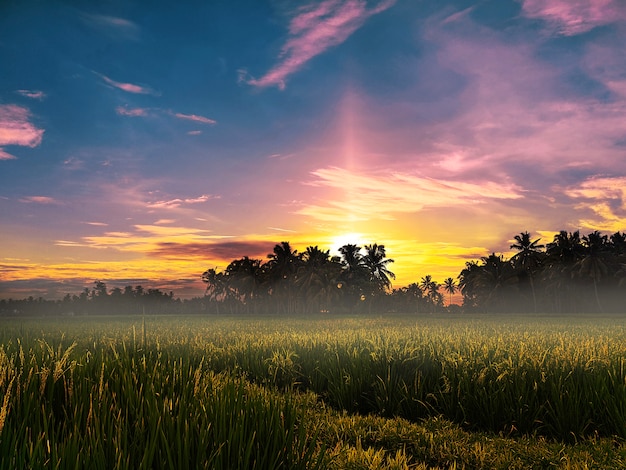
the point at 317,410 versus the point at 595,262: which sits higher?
the point at 595,262

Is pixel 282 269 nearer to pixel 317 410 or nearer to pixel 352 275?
pixel 352 275

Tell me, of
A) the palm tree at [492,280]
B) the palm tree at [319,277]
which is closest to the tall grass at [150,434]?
the palm tree at [319,277]

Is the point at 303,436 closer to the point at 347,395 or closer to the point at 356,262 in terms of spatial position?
the point at 347,395

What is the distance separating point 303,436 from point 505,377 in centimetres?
540

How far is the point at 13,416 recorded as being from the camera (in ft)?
13.7

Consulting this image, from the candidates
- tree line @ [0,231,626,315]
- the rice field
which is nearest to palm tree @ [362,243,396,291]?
tree line @ [0,231,626,315]

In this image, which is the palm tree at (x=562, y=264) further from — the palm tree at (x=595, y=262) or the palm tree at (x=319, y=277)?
the palm tree at (x=319, y=277)

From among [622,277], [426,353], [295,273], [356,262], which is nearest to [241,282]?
[295,273]

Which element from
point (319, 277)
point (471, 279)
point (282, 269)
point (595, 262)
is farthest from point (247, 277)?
point (595, 262)

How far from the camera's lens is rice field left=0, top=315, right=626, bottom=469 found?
353cm

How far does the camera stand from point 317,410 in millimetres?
8523

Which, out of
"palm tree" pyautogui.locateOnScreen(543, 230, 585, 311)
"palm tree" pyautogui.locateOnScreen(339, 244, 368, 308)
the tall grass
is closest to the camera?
the tall grass

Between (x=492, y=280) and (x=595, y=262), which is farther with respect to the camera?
(x=492, y=280)

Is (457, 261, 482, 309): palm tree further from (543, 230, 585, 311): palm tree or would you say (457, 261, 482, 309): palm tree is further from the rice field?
the rice field
